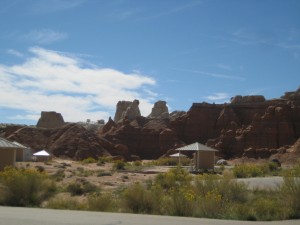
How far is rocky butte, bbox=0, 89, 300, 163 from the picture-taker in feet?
280

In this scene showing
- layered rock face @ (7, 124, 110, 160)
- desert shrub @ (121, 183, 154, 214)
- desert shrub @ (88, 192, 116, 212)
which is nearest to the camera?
desert shrub @ (121, 183, 154, 214)

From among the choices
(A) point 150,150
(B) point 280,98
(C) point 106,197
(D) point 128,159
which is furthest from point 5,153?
(B) point 280,98

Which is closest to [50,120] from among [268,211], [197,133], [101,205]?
[197,133]

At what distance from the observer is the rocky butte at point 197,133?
85.2 m

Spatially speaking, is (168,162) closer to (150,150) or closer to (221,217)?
(150,150)

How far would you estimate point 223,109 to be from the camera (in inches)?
3863

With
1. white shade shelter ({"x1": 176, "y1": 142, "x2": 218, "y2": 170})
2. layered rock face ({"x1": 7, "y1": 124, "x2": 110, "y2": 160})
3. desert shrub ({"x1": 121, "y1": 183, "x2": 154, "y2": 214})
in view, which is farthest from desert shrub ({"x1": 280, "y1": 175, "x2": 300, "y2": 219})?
layered rock face ({"x1": 7, "y1": 124, "x2": 110, "y2": 160})

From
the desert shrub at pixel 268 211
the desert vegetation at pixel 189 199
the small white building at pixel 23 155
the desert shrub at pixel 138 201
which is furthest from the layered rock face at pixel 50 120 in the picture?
the desert shrub at pixel 268 211

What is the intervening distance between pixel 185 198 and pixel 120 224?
4.00 metres

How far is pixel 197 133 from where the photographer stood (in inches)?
3826

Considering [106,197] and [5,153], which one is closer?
[106,197]

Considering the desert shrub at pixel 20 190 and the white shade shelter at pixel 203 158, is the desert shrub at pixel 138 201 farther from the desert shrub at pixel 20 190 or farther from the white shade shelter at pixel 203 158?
the white shade shelter at pixel 203 158

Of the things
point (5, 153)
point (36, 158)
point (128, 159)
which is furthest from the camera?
point (128, 159)

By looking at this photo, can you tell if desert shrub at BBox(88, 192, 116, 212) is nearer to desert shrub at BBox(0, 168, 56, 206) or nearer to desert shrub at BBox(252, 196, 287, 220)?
desert shrub at BBox(0, 168, 56, 206)
